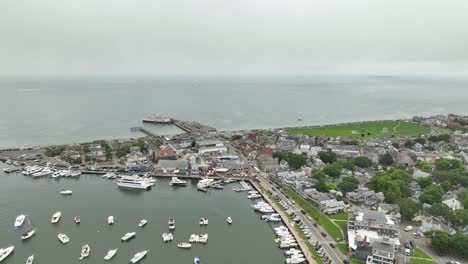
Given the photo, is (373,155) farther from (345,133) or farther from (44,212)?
(44,212)

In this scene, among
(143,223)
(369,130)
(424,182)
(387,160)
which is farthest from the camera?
(369,130)

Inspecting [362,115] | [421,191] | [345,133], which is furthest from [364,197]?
[362,115]

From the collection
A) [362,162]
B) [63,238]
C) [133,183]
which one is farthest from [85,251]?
[362,162]

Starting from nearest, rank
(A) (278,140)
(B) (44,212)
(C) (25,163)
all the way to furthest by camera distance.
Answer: (B) (44,212) < (C) (25,163) < (A) (278,140)

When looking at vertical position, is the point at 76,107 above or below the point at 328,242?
above

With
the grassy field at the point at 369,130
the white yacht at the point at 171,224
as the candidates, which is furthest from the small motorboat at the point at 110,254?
the grassy field at the point at 369,130

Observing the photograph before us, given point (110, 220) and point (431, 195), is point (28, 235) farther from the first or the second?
point (431, 195)

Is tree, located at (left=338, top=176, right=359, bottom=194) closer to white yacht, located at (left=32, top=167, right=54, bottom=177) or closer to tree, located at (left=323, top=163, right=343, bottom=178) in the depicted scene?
tree, located at (left=323, top=163, right=343, bottom=178)
